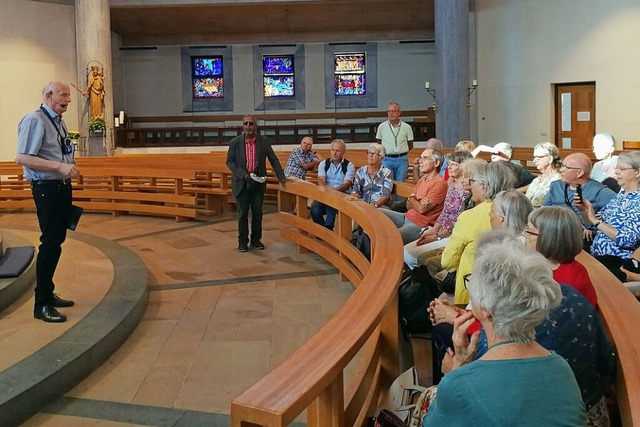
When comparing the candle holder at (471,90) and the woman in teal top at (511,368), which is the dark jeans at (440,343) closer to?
the woman in teal top at (511,368)

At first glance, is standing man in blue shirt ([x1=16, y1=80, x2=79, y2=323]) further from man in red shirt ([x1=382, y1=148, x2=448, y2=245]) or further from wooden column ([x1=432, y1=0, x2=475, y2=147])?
wooden column ([x1=432, y1=0, x2=475, y2=147])

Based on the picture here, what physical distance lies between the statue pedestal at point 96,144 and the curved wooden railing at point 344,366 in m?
13.3

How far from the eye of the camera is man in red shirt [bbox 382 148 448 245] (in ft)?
17.8

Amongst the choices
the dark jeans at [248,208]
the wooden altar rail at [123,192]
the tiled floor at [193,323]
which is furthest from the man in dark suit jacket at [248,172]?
the wooden altar rail at [123,192]

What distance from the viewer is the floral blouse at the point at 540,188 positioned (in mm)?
5023

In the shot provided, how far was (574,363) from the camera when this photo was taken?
206cm

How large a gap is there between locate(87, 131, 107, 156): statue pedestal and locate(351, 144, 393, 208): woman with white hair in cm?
1136

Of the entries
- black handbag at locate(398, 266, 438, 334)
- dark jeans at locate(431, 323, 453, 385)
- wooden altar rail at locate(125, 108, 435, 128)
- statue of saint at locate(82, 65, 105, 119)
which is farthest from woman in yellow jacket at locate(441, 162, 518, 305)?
wooden altar rail at locate(125, 108, 435, 128)

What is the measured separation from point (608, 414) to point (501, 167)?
1.81 m

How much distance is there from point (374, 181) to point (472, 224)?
302 cm

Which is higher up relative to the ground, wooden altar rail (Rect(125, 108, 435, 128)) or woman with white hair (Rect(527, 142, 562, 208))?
wooden altar rail (Rect(125, 108, 435, 128))

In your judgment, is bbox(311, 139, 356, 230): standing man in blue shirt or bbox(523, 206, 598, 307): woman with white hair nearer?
bbox(523, 206, 598, 307): woman with white hair

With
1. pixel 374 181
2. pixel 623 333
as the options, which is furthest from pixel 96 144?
pixel 623 333

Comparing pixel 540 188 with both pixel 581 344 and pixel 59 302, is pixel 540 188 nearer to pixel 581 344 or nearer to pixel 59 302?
pixel 581 344
